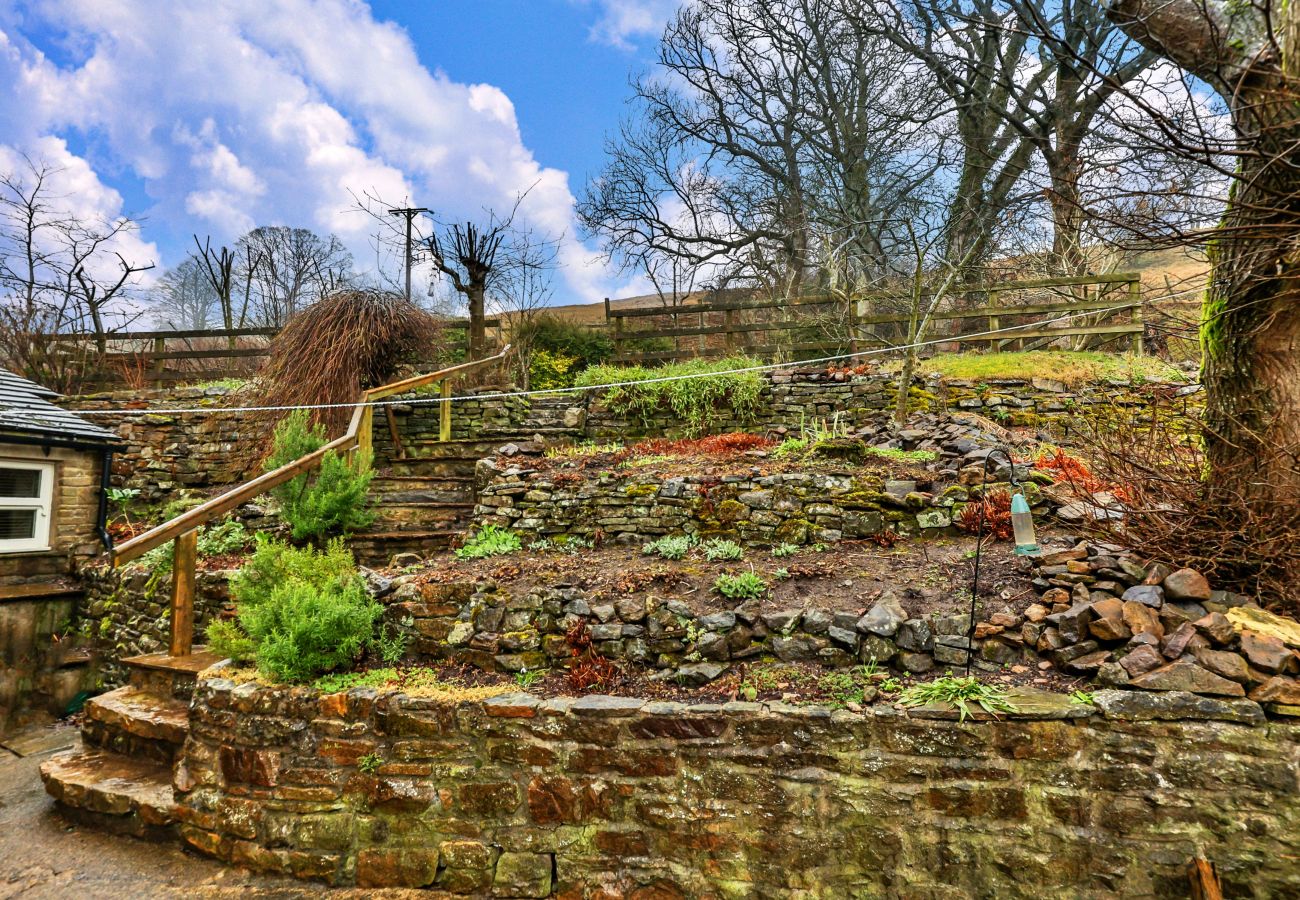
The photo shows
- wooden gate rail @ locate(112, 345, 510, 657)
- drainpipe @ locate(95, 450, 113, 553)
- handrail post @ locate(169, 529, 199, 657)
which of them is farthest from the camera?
drainpipe @ locate(95, 450, 113, 553)

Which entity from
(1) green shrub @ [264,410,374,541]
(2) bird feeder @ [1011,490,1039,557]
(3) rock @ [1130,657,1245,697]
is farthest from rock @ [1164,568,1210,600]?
(1) green shrub @ [264,410,374,541]

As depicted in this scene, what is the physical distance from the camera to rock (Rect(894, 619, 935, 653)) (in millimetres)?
3115

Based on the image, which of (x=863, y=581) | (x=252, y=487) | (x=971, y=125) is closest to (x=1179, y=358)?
(x=971, y=125)

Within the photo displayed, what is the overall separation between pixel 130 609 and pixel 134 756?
2414mm

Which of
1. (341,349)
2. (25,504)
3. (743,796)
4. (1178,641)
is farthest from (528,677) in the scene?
(25,504)

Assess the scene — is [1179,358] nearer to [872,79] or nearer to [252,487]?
[872,79]

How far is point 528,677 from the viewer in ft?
11.4

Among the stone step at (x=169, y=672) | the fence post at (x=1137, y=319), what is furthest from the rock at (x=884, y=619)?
the fence post at (x=1137, y=319)

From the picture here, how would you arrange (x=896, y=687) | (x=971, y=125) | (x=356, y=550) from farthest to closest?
(x=971, y=125) → (x=356, y=550) → (x=896, y=687)

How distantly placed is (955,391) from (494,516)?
547 cm

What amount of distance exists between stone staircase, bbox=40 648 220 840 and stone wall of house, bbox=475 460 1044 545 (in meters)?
2.45

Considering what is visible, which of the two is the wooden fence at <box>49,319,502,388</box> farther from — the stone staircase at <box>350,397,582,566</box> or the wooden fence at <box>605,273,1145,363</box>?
the stone staircase at <box>350,397,582,566</box>

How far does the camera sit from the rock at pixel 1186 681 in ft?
8.54

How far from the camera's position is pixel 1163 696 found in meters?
2.63
